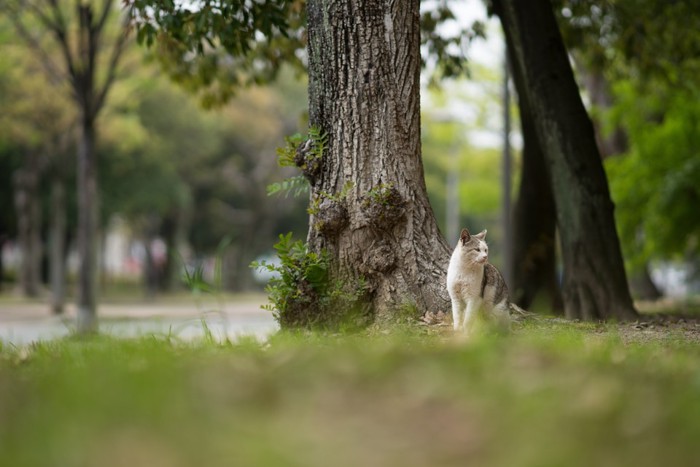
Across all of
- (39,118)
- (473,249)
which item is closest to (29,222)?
(39,118)

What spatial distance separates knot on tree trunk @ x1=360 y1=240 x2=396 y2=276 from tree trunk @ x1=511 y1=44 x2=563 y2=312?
706 cm

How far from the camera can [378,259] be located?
25.5ft

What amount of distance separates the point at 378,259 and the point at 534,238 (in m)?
7.32

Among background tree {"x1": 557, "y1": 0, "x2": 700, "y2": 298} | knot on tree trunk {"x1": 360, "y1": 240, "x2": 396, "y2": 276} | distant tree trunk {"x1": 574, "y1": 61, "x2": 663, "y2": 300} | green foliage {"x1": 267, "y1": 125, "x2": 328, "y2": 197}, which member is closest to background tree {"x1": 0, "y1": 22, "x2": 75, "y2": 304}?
distant tree trunk {"x1": 574, "y1": 61, "x2": 663, "y2": 300}

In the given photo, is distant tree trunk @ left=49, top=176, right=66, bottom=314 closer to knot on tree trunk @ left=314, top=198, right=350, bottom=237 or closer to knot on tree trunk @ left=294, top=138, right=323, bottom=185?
knot on tree trunk @ left=294, top=138, right=323, bottom=185

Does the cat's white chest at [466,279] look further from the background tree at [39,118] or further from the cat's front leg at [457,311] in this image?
the background tree at [39,118]

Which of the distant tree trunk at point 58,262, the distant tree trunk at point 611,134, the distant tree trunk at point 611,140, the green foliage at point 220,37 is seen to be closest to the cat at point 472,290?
the green foliage at point 220,37

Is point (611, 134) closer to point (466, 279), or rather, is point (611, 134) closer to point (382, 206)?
point (382, 206)

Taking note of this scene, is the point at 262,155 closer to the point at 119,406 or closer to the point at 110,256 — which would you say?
the point at 119,406

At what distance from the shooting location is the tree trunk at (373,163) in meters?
7.79

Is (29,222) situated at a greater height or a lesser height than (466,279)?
greater

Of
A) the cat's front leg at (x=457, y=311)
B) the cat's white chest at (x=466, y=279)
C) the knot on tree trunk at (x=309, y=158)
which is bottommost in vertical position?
the cat's front leg at (x=457, y=311)

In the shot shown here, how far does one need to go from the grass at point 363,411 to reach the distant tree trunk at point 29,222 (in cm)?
3268

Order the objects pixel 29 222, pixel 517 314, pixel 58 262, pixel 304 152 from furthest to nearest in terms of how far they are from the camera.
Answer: pixel 29 222, pixel 58 262, pixel 304 152, pixel 517 314
